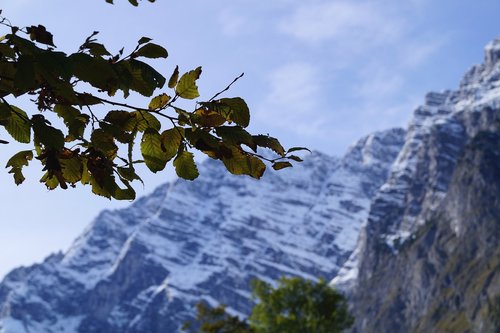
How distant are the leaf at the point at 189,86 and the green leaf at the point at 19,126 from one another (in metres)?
0.57

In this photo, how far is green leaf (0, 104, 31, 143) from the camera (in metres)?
2.74

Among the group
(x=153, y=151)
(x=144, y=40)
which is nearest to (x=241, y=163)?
(x=153, y=151)

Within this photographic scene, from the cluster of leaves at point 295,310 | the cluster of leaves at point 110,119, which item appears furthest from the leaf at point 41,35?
the cluster of leaves at point 295,310

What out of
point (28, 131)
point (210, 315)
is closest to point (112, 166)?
point (28, 131)

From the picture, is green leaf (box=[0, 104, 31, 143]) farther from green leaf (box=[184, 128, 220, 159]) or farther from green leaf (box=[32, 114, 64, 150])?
green leaf (box=[184, 128, 220, 159])

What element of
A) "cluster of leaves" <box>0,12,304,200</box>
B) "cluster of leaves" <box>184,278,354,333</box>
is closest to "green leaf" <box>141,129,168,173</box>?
"cluster of leaves" <box>0,12,304,200</box>

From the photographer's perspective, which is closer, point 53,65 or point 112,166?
point 53,65

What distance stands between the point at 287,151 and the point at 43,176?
1.14m

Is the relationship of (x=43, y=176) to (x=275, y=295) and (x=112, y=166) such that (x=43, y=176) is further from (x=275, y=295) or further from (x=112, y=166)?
(x=275, y=295)

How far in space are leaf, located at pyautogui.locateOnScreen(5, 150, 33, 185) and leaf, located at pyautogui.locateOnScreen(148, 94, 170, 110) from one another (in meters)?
0.66

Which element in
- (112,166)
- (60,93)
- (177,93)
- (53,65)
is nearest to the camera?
(53,65)

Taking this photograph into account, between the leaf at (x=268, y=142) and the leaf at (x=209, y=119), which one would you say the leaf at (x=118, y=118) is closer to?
the leaf at (x=209, y=119)

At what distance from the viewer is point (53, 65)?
7.83 ft

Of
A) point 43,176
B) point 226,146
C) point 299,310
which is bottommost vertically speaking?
point 43,176
